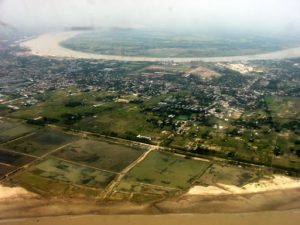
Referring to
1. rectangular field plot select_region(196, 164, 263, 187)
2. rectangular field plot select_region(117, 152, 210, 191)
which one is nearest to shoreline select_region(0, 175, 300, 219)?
rectangular field plot select_region(196, 164, 263, 187)

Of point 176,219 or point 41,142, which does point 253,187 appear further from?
point 41,142

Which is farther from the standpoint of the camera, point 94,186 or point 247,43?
point 247,43

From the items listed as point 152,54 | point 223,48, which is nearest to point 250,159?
point 152,54

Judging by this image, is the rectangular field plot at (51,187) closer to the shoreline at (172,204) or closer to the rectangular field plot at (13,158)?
the shoreline at (172,204)

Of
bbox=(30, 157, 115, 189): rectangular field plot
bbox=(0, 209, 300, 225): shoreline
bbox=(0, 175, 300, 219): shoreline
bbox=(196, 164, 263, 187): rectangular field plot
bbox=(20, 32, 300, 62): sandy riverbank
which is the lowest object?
bbox=(20, 32, 300, 62): sandy riverbank

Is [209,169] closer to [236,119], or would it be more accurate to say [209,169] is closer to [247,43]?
[236,119]

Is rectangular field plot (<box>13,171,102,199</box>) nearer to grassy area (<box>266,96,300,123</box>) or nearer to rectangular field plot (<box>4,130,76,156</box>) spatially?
rectangular field plot (<box>4,130,76,156</box>)

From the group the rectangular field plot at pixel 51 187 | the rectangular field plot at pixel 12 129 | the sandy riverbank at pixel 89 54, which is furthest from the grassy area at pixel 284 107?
the sandy riverbank at pixel 89 54
